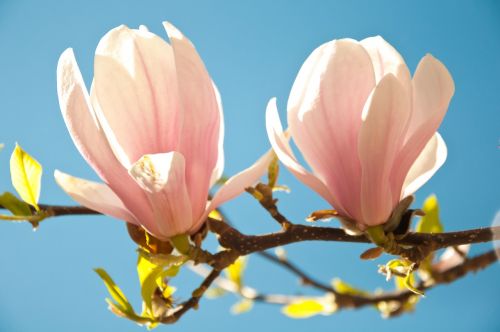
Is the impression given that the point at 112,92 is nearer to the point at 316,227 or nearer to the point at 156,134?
the point at 156,134

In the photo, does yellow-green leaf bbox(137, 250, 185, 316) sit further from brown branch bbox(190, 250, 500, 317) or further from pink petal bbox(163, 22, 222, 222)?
brown branch bbox(190, 250, 500, 317)

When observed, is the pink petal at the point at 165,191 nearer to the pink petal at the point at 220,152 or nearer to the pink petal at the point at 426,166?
the pink petal at the point at 220,152

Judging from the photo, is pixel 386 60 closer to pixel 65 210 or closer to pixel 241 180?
pixel 241 180

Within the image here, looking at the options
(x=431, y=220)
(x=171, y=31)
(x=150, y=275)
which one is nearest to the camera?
(x=171, y=31)

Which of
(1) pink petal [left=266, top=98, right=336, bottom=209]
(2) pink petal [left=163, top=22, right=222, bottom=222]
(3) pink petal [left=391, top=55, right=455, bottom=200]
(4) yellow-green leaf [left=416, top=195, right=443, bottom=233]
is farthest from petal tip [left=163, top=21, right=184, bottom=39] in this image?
(4) yellow-green leaf [left=416, top=195, right=443, bottom=233]

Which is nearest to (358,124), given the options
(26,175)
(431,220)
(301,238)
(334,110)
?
(334,110)

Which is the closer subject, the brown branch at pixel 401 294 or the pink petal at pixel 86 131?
the pink petal at pixel 86 131

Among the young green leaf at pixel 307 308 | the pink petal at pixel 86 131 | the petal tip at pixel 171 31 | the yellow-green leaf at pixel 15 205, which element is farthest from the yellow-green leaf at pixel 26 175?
the young green leaf at pixel 307 308
